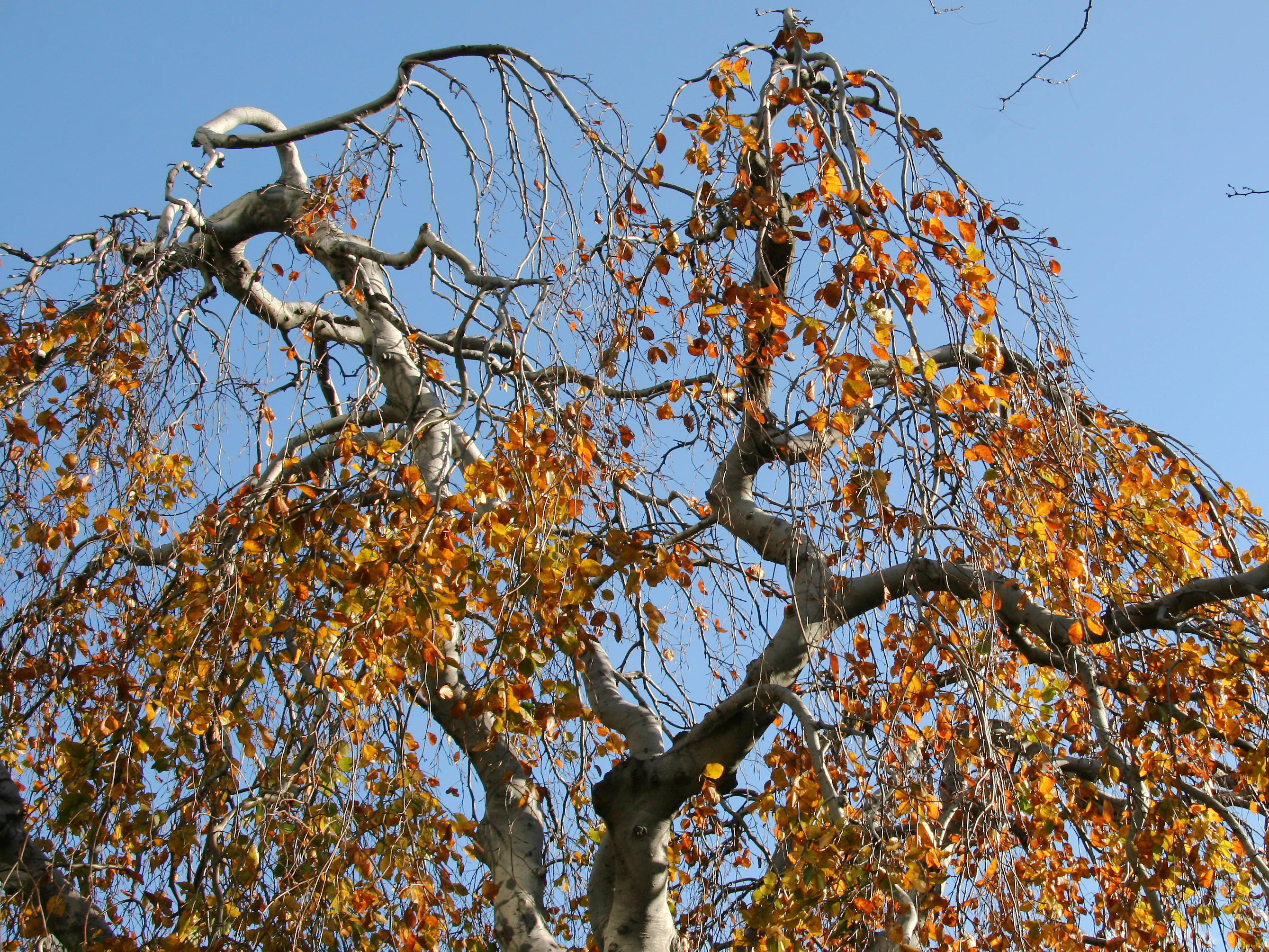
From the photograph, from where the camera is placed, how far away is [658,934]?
10.1 ft

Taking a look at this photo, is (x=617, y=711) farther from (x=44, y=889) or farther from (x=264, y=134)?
(x=264, y=134)


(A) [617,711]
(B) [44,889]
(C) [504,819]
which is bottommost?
(B) [44,889]

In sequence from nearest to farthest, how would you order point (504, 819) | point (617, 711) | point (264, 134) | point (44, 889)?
1. point (44, 889)
2. point (504, 819)
3. point (617, 711)
4. point (264, 134)

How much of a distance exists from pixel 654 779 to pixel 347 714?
3.03ft

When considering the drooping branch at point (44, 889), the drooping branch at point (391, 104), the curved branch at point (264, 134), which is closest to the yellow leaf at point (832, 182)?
the drooping branch at point (391, 104)

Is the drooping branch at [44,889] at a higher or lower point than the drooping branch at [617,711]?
lower

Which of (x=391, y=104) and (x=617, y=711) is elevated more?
(x=391, y=104)

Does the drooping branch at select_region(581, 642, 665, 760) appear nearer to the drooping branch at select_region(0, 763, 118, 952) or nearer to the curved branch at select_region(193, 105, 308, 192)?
the drooping branch at select_region(0, 763, 118, 952)

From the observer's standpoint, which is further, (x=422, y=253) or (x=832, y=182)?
(x=422, y=253)

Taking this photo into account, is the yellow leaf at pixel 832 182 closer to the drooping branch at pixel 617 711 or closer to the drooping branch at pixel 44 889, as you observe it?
the drooping branch at pixel 617 711

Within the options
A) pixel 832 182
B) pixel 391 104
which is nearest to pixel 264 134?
A: pixel 391 104

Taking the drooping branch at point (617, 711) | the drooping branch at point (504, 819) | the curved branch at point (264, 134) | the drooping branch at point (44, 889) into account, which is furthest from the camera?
the curved branch at point (264, 134)

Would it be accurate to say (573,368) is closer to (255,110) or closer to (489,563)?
(489,563)

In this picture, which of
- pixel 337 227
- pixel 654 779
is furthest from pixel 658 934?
pixel 337 227
